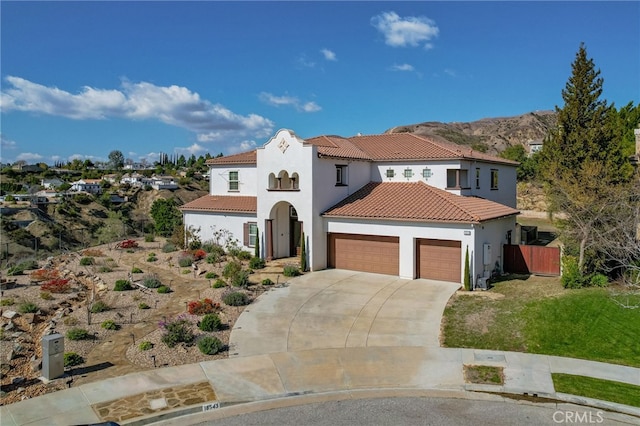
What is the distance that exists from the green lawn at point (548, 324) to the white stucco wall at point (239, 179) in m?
17.7

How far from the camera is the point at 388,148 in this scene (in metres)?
33.0

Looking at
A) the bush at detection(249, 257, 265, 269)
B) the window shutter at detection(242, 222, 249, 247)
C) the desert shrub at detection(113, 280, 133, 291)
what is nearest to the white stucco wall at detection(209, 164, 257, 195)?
the window shutter at detection(242, 222, 249, 247)

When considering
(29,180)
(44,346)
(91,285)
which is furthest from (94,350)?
(29,180)

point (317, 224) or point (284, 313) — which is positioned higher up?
point (317, 224)

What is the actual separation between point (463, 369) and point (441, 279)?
34.5 feet

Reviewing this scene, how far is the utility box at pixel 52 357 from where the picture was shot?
1211cm

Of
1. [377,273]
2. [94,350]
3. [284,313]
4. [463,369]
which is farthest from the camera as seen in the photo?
[377,273]

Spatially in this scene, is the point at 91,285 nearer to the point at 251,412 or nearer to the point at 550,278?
the point at 251,412

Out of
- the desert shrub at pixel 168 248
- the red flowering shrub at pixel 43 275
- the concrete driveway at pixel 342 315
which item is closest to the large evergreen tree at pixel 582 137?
the concrete driveway at pixel 342 315

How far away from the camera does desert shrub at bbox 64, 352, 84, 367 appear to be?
13133 mm

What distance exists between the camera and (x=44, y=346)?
12109 mm

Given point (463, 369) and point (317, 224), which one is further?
point (317, 224)

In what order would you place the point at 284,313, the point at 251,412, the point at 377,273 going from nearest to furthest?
the point at 251,412
the point at 284,313
the point at 377,273

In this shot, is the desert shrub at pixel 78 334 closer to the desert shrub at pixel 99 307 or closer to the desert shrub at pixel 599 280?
the desert shrub at pixel 99 307
